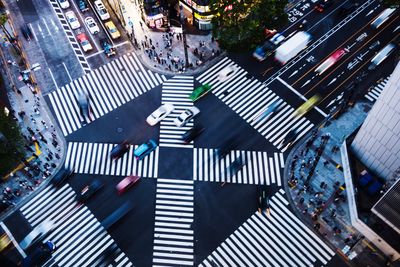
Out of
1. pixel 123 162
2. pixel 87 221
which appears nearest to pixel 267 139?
pixel 123 162

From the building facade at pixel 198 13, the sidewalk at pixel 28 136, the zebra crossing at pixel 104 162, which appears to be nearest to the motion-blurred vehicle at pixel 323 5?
the building facade at pixel 198 13

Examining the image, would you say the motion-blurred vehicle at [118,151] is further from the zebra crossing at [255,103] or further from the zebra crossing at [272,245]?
the zebra crossing at [272,245]

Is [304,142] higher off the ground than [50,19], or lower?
lower

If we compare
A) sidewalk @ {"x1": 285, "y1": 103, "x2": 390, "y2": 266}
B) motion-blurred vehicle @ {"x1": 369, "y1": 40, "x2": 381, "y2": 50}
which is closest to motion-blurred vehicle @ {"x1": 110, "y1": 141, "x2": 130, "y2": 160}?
sidewalk @ {"x1": 285, "y1": 103, "x2": 390, "y2": 266}

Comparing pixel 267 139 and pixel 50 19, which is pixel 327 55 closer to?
pixel 267 139

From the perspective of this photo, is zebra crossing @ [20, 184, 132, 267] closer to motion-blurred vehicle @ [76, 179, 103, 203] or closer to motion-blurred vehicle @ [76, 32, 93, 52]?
motion-blurred vehicle @ [76, 179, 103, 203]

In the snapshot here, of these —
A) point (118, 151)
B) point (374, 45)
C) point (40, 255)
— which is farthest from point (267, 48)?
point (40, 255)

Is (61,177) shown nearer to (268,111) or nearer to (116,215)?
(116,215)
